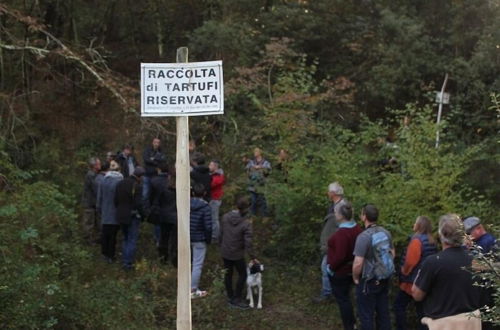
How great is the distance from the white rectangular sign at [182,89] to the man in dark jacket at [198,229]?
443 centimetres

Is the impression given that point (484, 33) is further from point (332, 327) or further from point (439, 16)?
point (332, 327)

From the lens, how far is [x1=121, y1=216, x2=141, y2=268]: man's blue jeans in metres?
10.7

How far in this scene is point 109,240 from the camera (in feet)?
36.1

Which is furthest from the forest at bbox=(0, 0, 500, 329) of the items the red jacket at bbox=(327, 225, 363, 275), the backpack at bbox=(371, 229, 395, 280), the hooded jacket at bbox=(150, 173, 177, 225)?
the backpack at bbox=(371, 229, 395, 280)

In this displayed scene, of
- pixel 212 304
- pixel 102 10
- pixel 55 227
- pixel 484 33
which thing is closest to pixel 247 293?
pixel 212 304

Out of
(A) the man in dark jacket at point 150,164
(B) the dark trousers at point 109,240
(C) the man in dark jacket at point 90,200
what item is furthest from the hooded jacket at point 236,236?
(C) the man in dark jacket at point 90,200

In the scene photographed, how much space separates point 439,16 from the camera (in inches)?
730

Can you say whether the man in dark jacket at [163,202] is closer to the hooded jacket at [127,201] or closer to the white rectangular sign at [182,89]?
the hooded jacket at [127,201]

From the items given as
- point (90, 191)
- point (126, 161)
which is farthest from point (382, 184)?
point (126, 161)

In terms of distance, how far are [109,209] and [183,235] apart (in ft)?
19.5

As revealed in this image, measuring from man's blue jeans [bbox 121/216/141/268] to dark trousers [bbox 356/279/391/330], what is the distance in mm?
4523

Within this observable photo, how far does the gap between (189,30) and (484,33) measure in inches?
356

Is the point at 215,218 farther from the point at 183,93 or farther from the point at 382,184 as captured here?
the point at 183,93

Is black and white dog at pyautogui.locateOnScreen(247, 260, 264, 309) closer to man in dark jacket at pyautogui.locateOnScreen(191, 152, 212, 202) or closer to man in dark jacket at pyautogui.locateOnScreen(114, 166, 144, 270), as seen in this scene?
man in dark jacket at pyautogui.locateOnScreen(191, 152, 212, 202)
